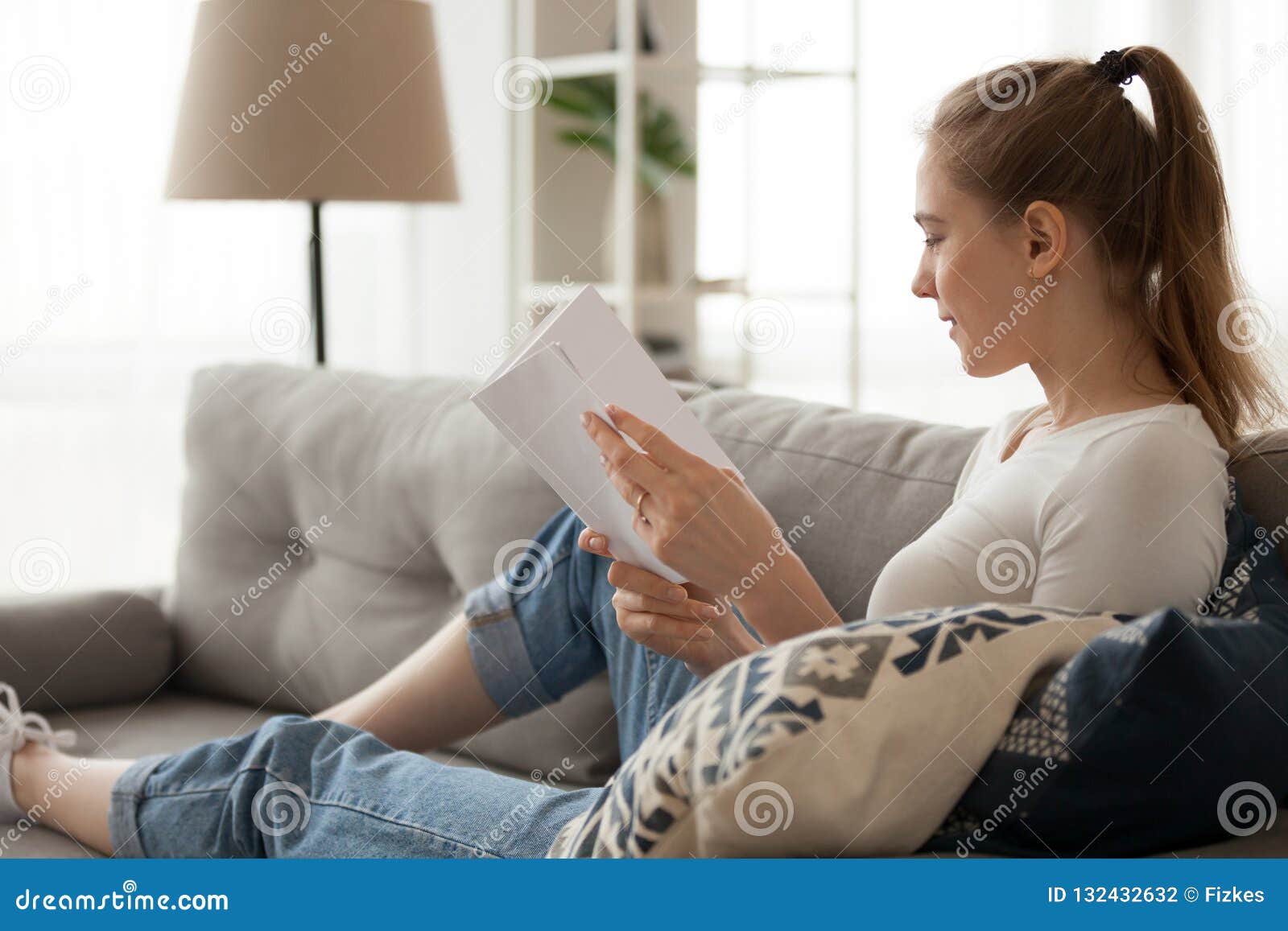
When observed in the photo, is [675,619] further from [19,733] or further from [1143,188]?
[19,733]

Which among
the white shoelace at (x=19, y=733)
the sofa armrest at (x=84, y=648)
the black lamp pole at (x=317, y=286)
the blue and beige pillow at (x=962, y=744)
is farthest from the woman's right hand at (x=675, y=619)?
the black lamp pole at (x=317, y=286)

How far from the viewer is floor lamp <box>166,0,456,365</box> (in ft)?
6.61

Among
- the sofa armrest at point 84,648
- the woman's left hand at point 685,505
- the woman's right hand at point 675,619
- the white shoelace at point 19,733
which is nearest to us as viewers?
the woman's left hand at point 685,505

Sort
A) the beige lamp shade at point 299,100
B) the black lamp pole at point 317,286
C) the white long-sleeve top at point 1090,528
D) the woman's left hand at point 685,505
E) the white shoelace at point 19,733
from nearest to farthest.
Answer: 1. the white long-sleeve top at point 1090,528
2. the woman's left hand at point 685,505
3. the white shoelace at point 19,733
4. the beige lamp shade at point 299,100
5. the black lamp pole at point 317,286

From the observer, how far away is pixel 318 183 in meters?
2.08

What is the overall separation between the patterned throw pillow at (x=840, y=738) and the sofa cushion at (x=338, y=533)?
78 cm

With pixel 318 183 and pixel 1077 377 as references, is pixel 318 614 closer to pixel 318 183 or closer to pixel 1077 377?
pixel 318 183

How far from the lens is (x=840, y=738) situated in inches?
28.6

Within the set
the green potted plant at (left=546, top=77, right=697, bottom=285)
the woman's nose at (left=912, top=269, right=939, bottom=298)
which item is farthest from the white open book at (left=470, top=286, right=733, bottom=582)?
the green potted plant at (left=546, top=77, right=697, bottom=285)

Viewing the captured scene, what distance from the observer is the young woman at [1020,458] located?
1.01m

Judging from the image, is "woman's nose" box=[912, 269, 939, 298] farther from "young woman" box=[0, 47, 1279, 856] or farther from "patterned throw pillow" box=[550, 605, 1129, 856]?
"patterned throw pillow" box=[550, 605, 1129, 856]

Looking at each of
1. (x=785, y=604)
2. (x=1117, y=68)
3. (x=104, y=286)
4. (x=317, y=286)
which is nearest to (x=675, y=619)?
(x=785, y=604)

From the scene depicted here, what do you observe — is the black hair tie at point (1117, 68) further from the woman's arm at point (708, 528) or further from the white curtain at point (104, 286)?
the white curtain at point (104, 286)

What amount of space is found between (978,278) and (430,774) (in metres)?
0.63
